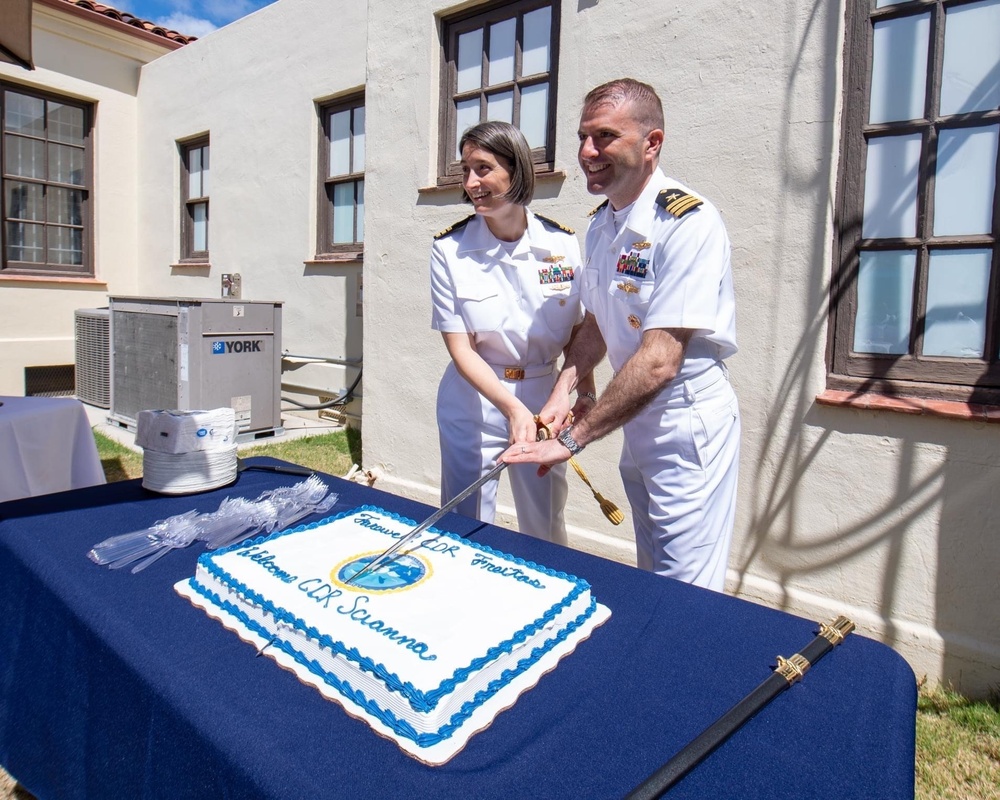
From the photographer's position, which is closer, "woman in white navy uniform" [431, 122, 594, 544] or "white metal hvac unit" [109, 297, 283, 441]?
"woman in white navy uniform" [431, 122, 594, 544]

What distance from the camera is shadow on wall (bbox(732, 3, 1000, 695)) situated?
244 centimetres

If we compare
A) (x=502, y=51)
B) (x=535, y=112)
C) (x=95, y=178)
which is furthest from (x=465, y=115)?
(x=95, y=178)

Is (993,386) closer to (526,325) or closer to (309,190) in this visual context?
(526,325)

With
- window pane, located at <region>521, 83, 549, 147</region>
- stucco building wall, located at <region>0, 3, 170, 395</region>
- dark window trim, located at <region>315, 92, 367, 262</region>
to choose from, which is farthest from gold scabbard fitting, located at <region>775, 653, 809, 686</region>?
stucco building wall, located at <region>0, 3, 170, 395</region>

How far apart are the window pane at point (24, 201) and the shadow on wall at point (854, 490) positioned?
320 inches

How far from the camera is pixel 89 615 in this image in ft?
3.85

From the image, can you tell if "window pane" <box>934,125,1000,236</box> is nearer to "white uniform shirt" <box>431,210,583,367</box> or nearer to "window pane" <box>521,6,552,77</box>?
"white uniform shirt" <box>431,210,583,367</box>

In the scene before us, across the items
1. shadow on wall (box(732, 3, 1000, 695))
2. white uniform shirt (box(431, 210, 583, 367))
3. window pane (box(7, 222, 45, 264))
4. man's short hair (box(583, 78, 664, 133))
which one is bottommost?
shadow on wall (box(732, 3, 1000, 695))

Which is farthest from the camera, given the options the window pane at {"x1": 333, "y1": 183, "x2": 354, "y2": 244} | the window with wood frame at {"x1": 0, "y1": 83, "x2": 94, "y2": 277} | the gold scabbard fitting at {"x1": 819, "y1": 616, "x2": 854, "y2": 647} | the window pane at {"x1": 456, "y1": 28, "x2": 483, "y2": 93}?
the window with wood frame at {"x1": 0, "y1": 83, "x2": 94, "y2": 277}

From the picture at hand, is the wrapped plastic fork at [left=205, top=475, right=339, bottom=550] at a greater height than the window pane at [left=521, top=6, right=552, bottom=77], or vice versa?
the window pane at [left=521, top=6, right=552, bottom=77]

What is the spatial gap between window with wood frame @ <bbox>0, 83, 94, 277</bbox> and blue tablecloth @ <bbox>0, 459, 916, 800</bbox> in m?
7.80

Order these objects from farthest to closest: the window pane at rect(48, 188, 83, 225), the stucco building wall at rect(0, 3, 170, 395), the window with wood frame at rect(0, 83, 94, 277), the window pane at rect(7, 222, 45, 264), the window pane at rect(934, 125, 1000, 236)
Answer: the window pane at rect(48, 188, 83, 225) → the window pane at rect(7, 222, 45, 264) → the window with wood frame at rect(0, 83, 94, 277) → the stucco building wall at rect(0, 3, 170, 395) → the window pane at rect(934, 125, 1000, 236)

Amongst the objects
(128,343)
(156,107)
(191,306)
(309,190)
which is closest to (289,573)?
(191,306)

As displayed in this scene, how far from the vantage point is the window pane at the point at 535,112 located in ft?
12.3
